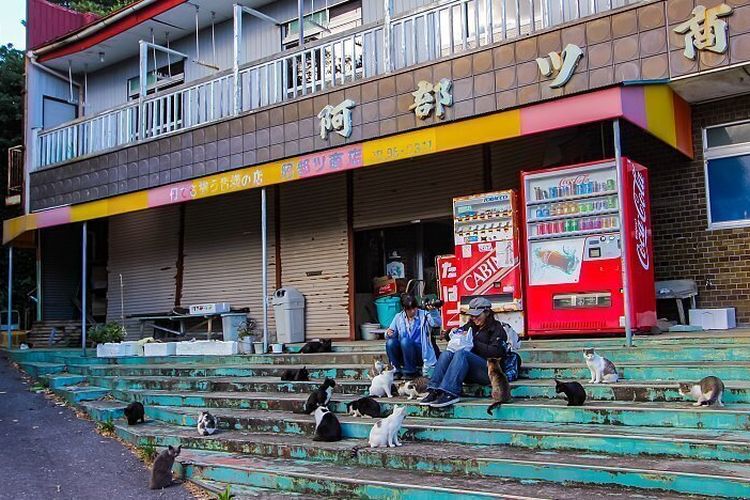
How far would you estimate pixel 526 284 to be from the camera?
8.98 m

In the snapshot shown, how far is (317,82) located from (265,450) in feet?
21.3

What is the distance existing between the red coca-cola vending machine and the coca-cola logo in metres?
0.01

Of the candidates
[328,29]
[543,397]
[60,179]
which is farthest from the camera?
[60,179]

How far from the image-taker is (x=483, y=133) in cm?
881

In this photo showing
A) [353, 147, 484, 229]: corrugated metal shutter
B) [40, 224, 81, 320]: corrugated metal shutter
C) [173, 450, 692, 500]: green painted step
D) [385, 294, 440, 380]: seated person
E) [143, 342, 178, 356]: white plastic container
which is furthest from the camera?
[40, 224, 81, 320]: corrugated metal shutter

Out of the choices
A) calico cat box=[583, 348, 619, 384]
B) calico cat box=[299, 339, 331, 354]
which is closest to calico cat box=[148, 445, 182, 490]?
calico cat box=[299, 339, 331, 354]

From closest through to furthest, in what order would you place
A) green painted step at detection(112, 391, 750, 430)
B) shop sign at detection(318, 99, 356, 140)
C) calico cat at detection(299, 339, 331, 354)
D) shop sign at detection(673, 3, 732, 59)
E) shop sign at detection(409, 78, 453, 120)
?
green painted step at detection(112, 391, 750, 430), shop sign at detection(673, 3, 732, 59), shop sign at detection(409, 78, 453, 120), calico cat at detection(299, 339, 331, 354), shop sign at detection(318, 99, 356, 140)

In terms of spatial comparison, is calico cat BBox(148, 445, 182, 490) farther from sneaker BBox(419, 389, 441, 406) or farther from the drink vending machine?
the drink vending machine

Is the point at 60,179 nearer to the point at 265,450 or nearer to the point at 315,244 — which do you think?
the point at 315,244

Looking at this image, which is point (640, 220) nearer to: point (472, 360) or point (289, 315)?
point (472, 360)

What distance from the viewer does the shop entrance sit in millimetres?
12305

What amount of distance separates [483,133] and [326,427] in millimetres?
4168

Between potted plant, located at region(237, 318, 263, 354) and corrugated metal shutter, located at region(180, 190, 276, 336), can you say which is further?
corrugated metal shutter, located at region(180, 190, 276, 336)

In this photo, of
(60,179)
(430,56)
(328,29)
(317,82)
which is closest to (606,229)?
(430,56)
